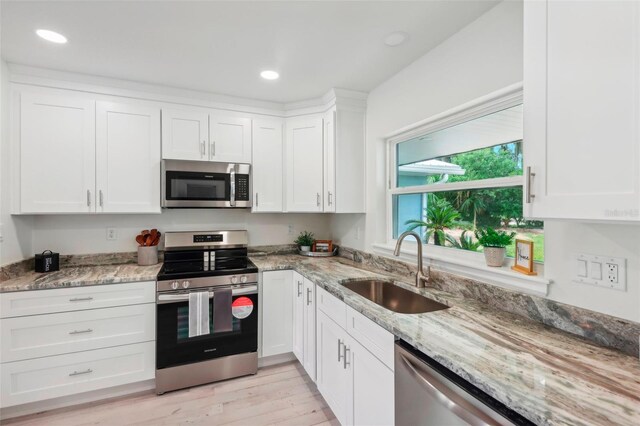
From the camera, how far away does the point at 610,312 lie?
1141 millimetres

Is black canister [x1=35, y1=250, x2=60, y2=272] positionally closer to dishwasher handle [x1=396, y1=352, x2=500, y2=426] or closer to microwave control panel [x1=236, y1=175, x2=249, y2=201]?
microwave control panel [x1=236, y1=175, x2=249, y2=201]

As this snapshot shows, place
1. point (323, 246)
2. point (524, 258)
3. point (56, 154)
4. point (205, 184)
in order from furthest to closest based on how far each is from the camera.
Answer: point (323, 246) → point (205, 184) → point (56, 154) → point (524, 258)

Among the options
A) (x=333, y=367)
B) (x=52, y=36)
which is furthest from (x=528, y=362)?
(x=52, y=36)

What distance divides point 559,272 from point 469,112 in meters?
1.00

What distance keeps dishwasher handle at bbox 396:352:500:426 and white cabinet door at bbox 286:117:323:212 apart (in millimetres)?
1910

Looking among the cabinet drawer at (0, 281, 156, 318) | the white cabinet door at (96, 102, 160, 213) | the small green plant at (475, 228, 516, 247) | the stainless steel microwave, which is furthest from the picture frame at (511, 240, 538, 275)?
the white cabinet door at (96, 102, 160, 213)

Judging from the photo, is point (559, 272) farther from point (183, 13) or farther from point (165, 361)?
point (165, 361)

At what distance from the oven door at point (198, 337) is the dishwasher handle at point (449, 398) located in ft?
5.27

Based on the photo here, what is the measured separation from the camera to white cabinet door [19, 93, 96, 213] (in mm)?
2256

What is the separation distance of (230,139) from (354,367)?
219 cm

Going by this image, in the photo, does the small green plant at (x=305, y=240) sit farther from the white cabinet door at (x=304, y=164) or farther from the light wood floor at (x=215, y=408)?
the light wood floor at (x=215, y=408)

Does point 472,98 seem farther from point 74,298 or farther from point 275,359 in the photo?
point 74,298

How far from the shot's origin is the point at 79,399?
2.21m

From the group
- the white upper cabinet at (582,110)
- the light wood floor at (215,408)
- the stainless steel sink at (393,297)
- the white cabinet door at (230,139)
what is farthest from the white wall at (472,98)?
the light wood floor at (215,408)
